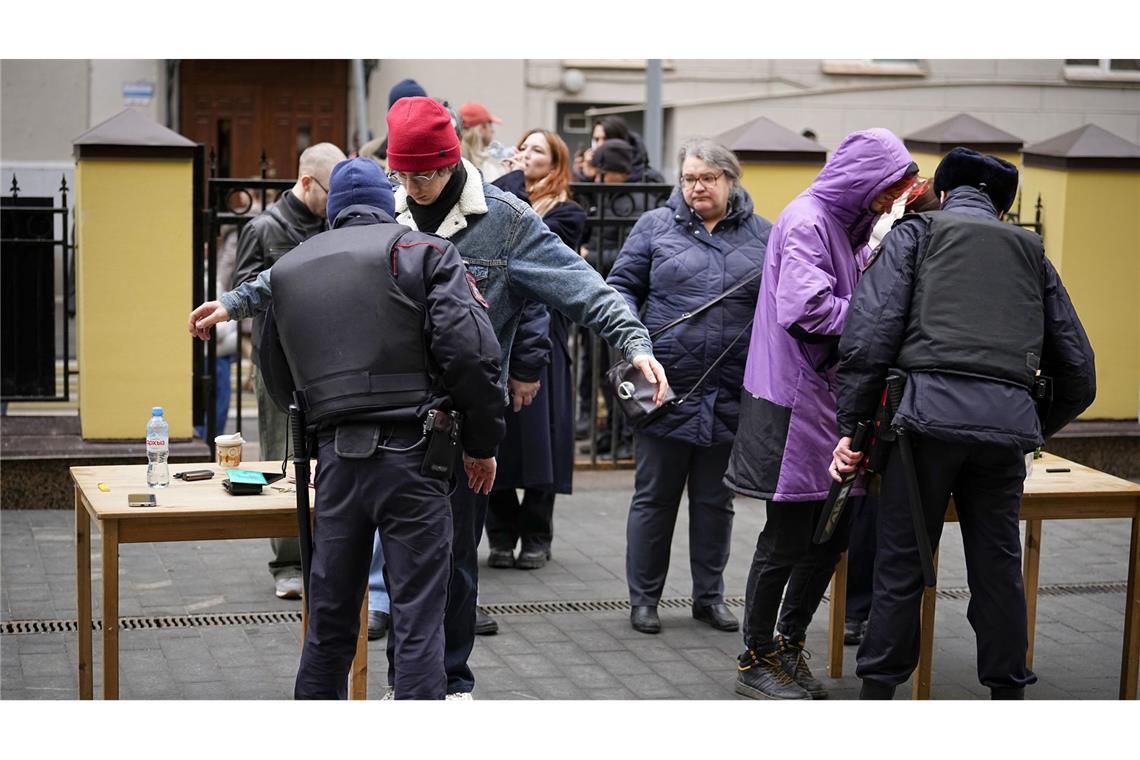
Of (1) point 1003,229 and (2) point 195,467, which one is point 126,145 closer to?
(2) point 195,467

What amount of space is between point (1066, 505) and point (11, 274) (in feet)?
17.8

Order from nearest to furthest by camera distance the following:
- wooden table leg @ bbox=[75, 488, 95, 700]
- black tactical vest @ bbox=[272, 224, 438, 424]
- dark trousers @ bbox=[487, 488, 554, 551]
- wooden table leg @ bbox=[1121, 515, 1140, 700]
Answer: black tactical vest @ bbox=[272, 224, 438, 424]
wooden table leg @ bbox=[75, 488, 95, 700]
wooden table leg @ bbox=[1121, 515, 1140, 700]
dark trousers @ bbox=[487, 488, 554, 551]

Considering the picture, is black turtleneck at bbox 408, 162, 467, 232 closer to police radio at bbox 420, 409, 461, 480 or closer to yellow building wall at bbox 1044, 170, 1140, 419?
police radio at bbox 420, 409, 461, 480

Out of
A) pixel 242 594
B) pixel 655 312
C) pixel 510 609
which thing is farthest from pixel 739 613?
pixel 242 594

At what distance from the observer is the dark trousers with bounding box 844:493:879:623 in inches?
224

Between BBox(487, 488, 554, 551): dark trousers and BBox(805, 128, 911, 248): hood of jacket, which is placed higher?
BBox(805, 128, 911, 248): hood of jacket

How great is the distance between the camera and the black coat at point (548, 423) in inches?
246

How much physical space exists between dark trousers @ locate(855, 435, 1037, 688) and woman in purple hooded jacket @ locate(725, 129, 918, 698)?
439 millimetres

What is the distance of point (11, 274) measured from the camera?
7.80 meters

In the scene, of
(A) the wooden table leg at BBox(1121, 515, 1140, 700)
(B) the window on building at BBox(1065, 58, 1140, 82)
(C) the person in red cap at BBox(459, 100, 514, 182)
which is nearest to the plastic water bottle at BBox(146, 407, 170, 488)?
(C) the person in red cap at BBox(459, 100, 514, 182)

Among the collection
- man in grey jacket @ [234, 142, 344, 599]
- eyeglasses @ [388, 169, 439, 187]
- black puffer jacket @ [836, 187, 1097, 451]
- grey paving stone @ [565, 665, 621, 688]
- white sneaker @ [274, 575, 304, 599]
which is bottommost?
grey paving stone @ [565, 665, 621, 688]

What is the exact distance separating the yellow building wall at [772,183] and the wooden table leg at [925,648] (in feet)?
13.4

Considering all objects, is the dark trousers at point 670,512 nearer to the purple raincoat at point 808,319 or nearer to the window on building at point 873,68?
the purple raincoat at point 808,319

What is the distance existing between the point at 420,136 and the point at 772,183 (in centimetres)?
469
